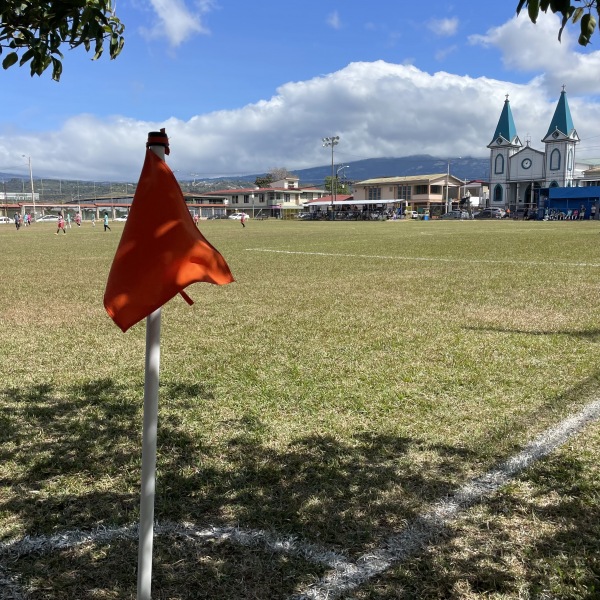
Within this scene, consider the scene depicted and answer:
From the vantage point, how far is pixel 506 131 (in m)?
98.4

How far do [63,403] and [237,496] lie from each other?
2.07m

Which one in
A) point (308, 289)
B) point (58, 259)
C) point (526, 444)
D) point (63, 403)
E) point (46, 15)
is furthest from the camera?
point (58, 259)

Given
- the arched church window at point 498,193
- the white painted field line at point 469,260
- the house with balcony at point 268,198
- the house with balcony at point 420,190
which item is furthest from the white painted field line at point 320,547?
the house with balcony at point 268,198

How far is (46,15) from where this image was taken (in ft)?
9.98

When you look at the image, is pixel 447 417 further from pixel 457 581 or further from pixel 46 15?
pixel 46 15

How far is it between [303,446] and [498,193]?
99.6 meters

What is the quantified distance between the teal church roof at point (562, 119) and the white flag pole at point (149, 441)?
331 ft

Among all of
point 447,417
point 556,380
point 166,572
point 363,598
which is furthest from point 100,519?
point 556,380

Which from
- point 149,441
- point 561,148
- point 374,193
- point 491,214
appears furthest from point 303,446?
point 374,193

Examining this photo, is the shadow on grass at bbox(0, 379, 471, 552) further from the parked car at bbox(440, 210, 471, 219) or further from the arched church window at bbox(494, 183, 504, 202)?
the arched church window at bbox(494, 183, 504, 202)

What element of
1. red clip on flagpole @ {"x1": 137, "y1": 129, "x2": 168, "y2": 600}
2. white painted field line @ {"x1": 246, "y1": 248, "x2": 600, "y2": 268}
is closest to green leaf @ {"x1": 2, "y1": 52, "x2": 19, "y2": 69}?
red clip on flagpole @ {"x1": 137, "y1": 129, "x2": 168, "y2": 600}

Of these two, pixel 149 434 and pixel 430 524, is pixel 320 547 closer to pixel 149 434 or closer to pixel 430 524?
pixel 430 524

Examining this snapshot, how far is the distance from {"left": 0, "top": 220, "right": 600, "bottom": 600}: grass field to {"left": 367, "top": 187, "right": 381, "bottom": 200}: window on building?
101828mm

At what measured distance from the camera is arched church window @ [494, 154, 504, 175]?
9569 centimetres
